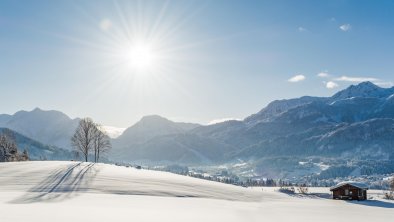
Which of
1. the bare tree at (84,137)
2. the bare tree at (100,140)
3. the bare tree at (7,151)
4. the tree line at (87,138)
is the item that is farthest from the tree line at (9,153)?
the bare tree at (100,140)

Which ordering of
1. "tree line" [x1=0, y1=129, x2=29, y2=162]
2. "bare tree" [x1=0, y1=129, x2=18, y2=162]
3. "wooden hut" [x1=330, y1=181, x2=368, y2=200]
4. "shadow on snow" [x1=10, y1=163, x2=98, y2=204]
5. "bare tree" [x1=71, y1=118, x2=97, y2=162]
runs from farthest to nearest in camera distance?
"bare tree" [x1=0, y1=129, x2=18, y2=162] < "tree line" [x1=0, y1=129, x2=29, y2=162] < "bare tree" [x1=71, y1=118, x2=97, y2=162] < "wooden hut" [x1=330, y1=181, x2=368, y2=200] < "shadow on snow" [x1=10, y1=163, x2=98, y2=204]

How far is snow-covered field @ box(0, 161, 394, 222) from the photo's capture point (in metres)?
42.2

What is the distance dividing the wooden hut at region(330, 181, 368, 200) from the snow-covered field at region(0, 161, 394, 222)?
31.5 ft

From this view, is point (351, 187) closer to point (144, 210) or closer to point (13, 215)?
point (144, 210)

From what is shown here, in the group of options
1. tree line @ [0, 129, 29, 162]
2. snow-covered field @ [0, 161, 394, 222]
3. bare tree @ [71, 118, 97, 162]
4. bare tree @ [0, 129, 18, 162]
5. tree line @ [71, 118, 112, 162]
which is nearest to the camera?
snow-covered field @ [0, 161, 394, 222]

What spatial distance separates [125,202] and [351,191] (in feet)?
270

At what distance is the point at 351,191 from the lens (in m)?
121

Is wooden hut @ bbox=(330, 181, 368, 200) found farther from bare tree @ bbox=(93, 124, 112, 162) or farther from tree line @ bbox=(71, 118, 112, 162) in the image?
bare tree @ bbox=(93, 124, 112, 162)

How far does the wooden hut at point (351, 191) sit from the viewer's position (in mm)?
119562

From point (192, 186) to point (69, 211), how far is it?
48664mm

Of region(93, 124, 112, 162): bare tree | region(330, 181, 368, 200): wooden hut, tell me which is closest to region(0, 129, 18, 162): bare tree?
region(93, 124, 112, 162): bare tree

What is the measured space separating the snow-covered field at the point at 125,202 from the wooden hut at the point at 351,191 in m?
9.60

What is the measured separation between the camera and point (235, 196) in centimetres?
8488

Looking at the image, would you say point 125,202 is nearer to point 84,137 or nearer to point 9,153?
point 84,137
